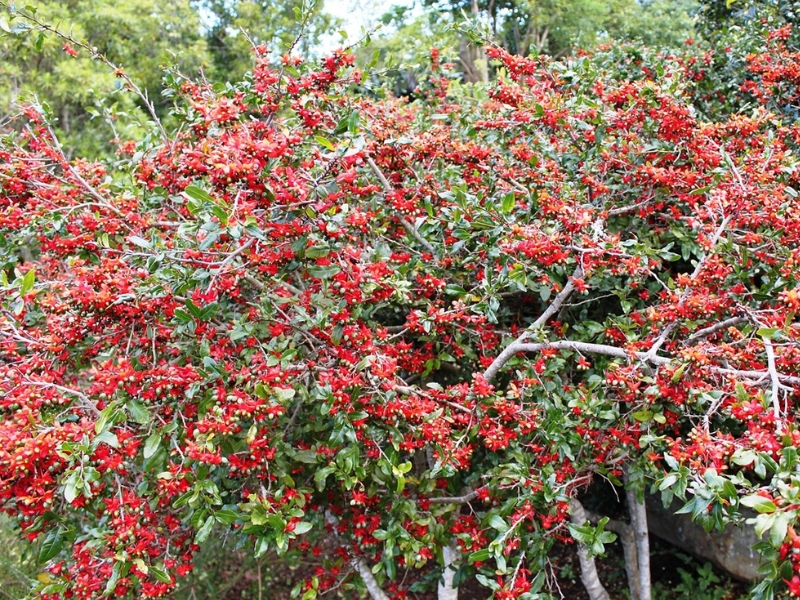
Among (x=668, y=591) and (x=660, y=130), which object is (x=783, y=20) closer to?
(x=660, y=130)

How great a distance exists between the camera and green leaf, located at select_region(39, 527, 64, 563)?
1.78m

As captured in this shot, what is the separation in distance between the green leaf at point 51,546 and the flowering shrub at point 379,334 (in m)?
0.01

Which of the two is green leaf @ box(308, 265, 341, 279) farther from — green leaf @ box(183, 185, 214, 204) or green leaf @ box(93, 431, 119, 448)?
green leaf @ box(93, 431, 119, 448)

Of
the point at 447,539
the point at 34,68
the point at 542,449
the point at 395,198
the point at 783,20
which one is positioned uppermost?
the point at 34,68

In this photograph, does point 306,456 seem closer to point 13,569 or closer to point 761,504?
point 761,504

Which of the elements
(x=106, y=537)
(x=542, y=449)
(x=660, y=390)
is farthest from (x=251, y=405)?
(x=660, y=390)

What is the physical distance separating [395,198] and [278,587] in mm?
2761

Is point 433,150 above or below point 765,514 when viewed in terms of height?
above

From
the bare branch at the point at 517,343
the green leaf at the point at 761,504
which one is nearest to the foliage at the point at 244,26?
the bare branch at the point at 517,343

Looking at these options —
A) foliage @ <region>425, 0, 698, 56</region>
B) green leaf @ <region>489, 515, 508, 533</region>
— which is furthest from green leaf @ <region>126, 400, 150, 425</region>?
foliage @ <region>425, 0, 698, 56</region>

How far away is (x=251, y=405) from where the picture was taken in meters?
1.66

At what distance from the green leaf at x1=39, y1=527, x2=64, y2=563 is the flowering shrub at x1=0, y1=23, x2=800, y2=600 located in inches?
0.6

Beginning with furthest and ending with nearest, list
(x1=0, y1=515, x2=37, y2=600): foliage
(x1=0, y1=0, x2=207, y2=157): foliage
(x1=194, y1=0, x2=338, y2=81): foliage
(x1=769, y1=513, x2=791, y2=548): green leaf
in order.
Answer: (x1=194, y1=0, x2=338, y2=81): foliage < (x1=0, y1=0, x2=207, y2=157): foliage < (x1=0, y1=515, x2=37, y2=600): foliage < (x1=769, y1=513, x2=791, y2=548): green leaf

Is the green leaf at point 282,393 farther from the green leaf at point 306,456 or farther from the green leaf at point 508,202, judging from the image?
the green leaf at point 508,202
